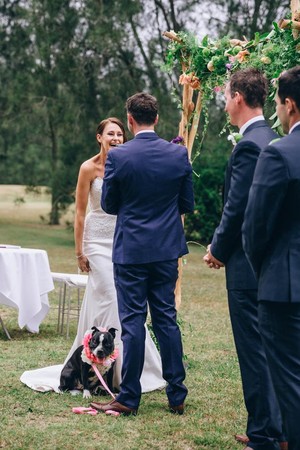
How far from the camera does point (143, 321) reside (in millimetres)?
4855

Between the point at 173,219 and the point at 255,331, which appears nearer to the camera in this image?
the point at 255,331

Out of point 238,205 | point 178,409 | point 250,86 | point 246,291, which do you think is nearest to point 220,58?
point 250,86

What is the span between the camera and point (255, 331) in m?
3.89

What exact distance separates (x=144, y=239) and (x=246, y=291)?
1059mm

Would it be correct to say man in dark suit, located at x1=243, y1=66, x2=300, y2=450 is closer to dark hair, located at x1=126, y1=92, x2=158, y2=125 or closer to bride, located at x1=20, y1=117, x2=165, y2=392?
dark hair, located at x1=126, y1=92, x2=158, y2=125

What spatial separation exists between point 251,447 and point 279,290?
47.9 inches

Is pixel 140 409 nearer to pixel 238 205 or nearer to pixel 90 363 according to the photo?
pixel 90 363

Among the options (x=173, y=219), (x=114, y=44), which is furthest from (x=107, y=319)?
(x=114, y=44)

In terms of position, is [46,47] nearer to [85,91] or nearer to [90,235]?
[85,91]

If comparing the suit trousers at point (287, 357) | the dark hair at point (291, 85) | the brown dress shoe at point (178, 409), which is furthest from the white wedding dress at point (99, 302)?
the dark hair at point (291, 85)

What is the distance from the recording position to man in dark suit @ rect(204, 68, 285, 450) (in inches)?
148

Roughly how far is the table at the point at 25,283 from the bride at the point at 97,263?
6.38 feet

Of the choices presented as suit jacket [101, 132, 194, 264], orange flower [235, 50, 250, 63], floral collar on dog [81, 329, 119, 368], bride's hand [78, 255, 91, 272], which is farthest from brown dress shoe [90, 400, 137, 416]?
orange flower [235, 50, 250, 63]

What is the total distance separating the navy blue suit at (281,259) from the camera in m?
3.07
